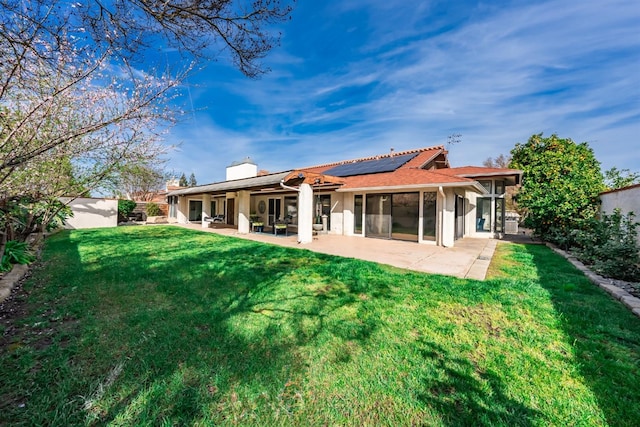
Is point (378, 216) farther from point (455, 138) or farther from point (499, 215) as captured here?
point (499, 215)

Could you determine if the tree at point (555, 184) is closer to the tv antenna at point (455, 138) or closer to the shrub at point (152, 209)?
the tv antenna at point (455, 138)

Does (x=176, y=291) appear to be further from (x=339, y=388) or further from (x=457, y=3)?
(x=457, y=3)

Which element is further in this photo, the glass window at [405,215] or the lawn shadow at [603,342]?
the glass window at [405,215]

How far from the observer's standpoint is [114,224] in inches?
796

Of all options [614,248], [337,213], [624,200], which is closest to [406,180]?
[337,213]

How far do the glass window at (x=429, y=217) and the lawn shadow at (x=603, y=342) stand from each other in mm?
5871

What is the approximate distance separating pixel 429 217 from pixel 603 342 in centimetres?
863

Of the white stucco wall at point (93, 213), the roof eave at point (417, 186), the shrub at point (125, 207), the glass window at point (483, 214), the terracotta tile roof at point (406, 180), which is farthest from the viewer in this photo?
the shrub at point (125, 207)

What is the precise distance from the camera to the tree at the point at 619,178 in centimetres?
1494

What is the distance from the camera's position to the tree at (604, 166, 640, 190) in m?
14.9

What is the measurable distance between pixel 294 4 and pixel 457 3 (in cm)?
836

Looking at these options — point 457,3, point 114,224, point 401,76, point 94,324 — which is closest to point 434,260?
point 94,324

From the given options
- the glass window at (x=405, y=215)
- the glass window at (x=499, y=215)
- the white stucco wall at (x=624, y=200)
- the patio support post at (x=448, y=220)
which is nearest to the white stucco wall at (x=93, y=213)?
the glass window at (x=405, y=215)

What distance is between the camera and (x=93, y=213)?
19156 mm
